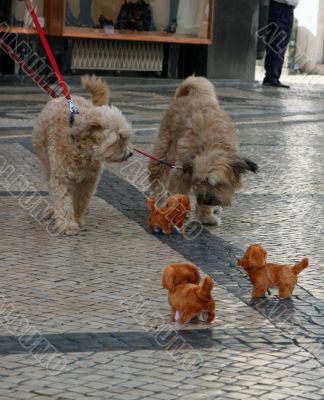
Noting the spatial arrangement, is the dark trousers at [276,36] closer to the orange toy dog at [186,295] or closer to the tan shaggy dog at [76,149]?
the tan shaggy dog at [76,149]

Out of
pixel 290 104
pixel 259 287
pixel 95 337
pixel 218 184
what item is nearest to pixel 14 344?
pixel 95 337

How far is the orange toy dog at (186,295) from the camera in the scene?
5.60m

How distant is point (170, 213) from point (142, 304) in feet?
6.24

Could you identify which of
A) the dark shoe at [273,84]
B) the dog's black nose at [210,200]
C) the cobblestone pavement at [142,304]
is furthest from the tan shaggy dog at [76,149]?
the dark shoe at [273,84]

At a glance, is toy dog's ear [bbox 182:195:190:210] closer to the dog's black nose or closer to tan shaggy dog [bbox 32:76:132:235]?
the dog's black nose

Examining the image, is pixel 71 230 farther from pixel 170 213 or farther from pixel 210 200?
pixel 210 200

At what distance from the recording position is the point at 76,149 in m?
7.73

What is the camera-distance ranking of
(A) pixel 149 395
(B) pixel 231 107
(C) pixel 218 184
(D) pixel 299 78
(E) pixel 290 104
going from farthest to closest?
(D) pixel 299 78, (E) pixel 290 104, (B) pixel 231 107, (C) pixel 218 184, (A) pixel 149 395

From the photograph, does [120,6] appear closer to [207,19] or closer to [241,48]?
[207,19]

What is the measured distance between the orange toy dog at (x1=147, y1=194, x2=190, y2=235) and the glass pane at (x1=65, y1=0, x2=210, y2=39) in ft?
37.8

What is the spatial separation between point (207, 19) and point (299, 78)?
5.89 metres

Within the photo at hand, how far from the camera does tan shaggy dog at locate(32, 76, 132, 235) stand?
761 centimetres

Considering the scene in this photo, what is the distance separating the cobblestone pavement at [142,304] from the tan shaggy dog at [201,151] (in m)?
0.36

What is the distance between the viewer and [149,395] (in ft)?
15.3
